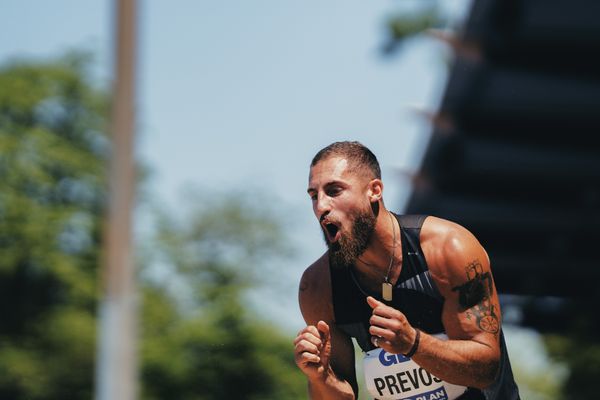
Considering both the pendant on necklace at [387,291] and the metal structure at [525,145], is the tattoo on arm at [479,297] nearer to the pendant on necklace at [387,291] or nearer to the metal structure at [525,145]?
the pendant on necklace at [387,291]

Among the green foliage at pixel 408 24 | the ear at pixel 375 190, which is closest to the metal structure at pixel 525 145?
the green foliage at pixel 408 24

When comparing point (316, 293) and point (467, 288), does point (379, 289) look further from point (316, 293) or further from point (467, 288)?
point (467, 288)

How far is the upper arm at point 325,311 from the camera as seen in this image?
3508 millimetres

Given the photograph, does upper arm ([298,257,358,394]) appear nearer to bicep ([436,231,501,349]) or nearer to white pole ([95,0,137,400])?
bicep ([436,231,501,349])

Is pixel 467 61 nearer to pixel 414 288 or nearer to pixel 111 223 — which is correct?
pixel 111 223

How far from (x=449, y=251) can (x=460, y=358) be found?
33 centimetres

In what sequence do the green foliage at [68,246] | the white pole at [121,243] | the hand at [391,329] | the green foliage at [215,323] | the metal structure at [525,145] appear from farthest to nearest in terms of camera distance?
the green foliage at [68,246]
the metal structure at [525,145]
the green foliage at [215,323]
the white pole at [121,243]
the hand at [391,329]

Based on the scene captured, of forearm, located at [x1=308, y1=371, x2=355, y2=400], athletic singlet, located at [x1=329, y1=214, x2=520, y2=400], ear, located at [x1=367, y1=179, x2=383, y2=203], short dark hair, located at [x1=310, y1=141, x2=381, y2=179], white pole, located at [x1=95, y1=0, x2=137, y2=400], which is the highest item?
white pole, located at [x1=95, y1=0, x2=137, y2=400]

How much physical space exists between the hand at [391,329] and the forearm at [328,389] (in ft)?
0.95

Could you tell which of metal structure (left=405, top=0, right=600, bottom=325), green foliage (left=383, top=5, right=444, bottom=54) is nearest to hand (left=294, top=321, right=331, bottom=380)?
metal structure (left=405, top=0, right=600, bottom=325)

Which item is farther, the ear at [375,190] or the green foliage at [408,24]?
the green foliage at [408,24]

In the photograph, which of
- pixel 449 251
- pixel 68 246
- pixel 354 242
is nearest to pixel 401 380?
pixel 449 251

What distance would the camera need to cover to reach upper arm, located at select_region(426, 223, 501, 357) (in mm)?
3279

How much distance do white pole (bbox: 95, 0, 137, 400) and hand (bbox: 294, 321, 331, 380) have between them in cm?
376
